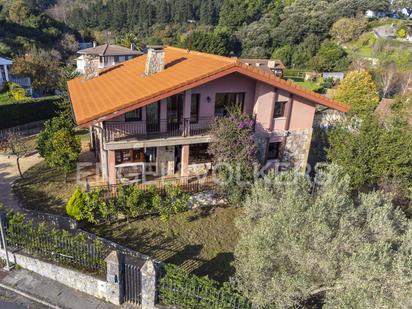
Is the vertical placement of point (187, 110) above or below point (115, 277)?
above

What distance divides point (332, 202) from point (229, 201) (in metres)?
6.81

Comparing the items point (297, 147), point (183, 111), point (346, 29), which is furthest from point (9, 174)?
point (346, 29)

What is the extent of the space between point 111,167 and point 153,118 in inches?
140

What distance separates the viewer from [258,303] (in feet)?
29.0

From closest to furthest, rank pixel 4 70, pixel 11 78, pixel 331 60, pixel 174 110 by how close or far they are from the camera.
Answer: pixel 174 110 < pixel 4 70 < pixel 11 78 < pixel 331 60

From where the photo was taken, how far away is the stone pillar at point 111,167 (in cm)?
1630

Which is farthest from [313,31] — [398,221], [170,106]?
[398,221]

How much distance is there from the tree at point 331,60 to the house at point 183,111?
55195mm

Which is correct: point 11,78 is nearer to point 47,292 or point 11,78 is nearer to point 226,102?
point 226,102

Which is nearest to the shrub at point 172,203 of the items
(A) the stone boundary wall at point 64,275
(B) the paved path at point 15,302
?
(A) the stone boundary wall at point 64,275

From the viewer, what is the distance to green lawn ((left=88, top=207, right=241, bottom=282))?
12.9 m

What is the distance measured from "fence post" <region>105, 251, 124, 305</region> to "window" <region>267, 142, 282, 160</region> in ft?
40.5

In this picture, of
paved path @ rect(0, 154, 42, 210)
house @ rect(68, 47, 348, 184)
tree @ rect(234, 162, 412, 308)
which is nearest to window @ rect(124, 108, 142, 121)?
house @ rect(68, 47, 348, 184)

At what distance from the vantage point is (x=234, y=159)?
15938 millimetres
